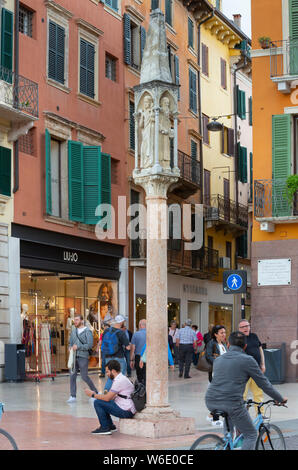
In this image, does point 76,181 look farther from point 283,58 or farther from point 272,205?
point 283,58

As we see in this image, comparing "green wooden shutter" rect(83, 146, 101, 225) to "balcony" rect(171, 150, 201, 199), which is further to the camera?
"balcony" rect(171, 150, 201, 199)

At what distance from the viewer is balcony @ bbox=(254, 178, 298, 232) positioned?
25.4 m

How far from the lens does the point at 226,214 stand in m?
43.8

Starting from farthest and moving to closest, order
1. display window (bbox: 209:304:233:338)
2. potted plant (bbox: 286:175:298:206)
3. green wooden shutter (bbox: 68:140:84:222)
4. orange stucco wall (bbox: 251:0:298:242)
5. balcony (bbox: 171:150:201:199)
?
display window (bbox: 209:304:233:338)
balcony (bbox: 171:150:201:199)
green wooden shutter (bbox: 68:140:84:222)
orange stucco wall (bbox: 251:0:298:242)
potted plant (bbox: 286:175:298:206)

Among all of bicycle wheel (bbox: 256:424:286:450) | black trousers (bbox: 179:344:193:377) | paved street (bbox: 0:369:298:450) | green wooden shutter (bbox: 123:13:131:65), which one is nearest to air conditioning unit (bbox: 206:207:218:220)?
green wooden shutter (bbox: 123:13:131:65)

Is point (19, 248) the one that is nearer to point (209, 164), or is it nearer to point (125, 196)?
point (125, 196)

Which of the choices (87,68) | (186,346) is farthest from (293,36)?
(186,346)

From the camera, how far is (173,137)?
1376 cm

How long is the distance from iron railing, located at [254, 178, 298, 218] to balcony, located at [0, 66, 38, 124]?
21.8 feet

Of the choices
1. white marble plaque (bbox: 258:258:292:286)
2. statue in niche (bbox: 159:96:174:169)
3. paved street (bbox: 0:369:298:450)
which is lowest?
paved street (bbox: 0:369:298:450)

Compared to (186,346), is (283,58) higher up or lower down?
higher up

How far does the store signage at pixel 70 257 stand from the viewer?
28.4 metres

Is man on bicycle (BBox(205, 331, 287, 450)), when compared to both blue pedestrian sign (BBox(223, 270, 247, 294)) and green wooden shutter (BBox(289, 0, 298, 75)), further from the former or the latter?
green wooden shutter (BBox(289, 0, 298, 75))

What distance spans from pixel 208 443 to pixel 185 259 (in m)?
30.2
